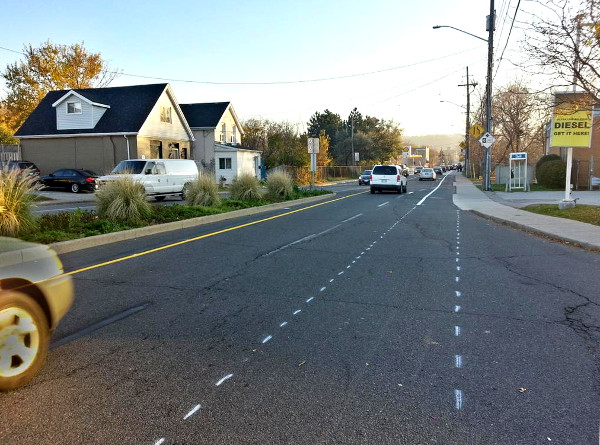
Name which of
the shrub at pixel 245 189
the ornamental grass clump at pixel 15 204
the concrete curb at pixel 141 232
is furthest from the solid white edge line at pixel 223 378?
the shrub at pixel 245 189

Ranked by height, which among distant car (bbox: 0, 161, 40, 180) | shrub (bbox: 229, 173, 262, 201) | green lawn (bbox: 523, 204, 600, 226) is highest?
distant car (bbox: 0, 161, 40, 180)

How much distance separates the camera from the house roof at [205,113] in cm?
4169

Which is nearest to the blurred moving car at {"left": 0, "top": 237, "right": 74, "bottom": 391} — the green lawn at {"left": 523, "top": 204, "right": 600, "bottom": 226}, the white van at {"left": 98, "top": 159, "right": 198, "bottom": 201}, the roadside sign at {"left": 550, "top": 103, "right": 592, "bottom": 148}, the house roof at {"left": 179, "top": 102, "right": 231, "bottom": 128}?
the green lawn at {"left": 523, "top": 204, "right": 600, "bottom": 226}

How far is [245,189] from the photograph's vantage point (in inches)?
785

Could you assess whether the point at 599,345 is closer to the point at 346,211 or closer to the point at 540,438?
the point at 540,438

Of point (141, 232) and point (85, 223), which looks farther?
point (141, 232)

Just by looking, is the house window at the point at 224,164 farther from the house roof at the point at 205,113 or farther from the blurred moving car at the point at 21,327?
the blurred moving car at the point at 21,327

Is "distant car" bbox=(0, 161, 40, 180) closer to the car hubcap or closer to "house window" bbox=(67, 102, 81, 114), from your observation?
"house window" bbox=(67, 102, 81, 114)

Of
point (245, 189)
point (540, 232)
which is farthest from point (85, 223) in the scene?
point (540, 232)

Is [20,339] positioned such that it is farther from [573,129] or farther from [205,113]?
[205,113]

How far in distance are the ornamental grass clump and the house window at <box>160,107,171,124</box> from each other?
2548cm

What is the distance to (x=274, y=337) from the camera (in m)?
4.54

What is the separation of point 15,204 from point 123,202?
3.22 m

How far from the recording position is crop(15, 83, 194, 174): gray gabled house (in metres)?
31.5
